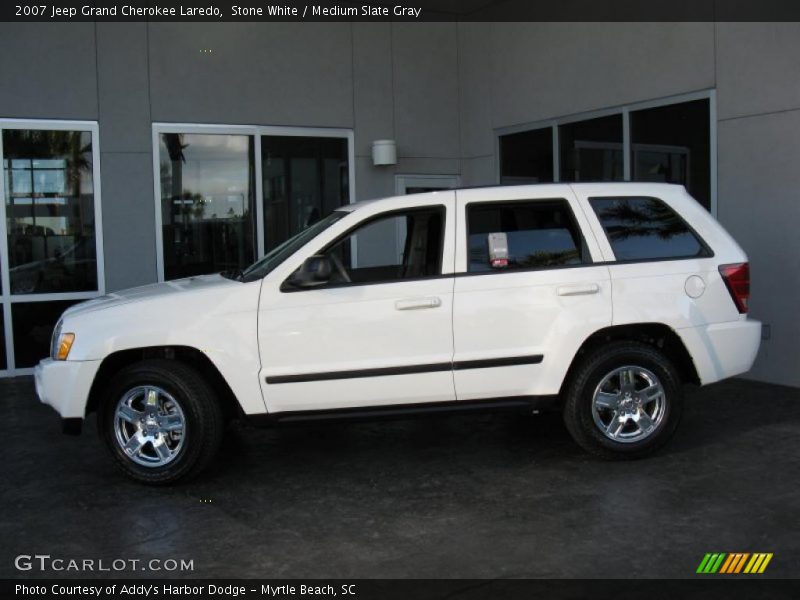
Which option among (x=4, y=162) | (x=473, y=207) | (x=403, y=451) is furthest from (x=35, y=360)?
(x=473, y=207)

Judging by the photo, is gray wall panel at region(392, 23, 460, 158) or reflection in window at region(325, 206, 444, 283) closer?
reflection in window at region(325, 206, 444, 283)

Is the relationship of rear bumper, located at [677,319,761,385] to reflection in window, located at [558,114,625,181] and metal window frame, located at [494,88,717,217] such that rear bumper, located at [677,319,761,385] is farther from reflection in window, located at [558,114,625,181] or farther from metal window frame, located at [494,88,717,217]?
reflection in window, located at [558,114,625,181]

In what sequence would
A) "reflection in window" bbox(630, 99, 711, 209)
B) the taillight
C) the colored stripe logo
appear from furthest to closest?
"reflection in window" bbox(630, 99, 711, 209) → the taillight → the colored stripe logo

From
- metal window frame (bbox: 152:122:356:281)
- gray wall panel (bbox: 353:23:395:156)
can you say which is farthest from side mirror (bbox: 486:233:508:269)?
gray wall panel (bbox: 353:23:395:156)

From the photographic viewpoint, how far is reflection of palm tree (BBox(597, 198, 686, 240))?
243 inches

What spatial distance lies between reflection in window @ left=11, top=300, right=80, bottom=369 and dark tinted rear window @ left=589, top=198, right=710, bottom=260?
6.87 metres

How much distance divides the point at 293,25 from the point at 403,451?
22.9 feet

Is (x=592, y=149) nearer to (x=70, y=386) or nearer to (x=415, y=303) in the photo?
(x=415, y=303)

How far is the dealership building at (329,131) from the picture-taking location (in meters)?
8.77

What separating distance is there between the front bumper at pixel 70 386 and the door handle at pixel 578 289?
3.11 metres

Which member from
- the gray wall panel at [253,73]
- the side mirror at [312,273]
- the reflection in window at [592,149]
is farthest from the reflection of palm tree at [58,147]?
the reflection in window at [592,149]

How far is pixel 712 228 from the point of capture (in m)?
6.26

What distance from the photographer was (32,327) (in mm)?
10305

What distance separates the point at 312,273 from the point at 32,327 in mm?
5965
